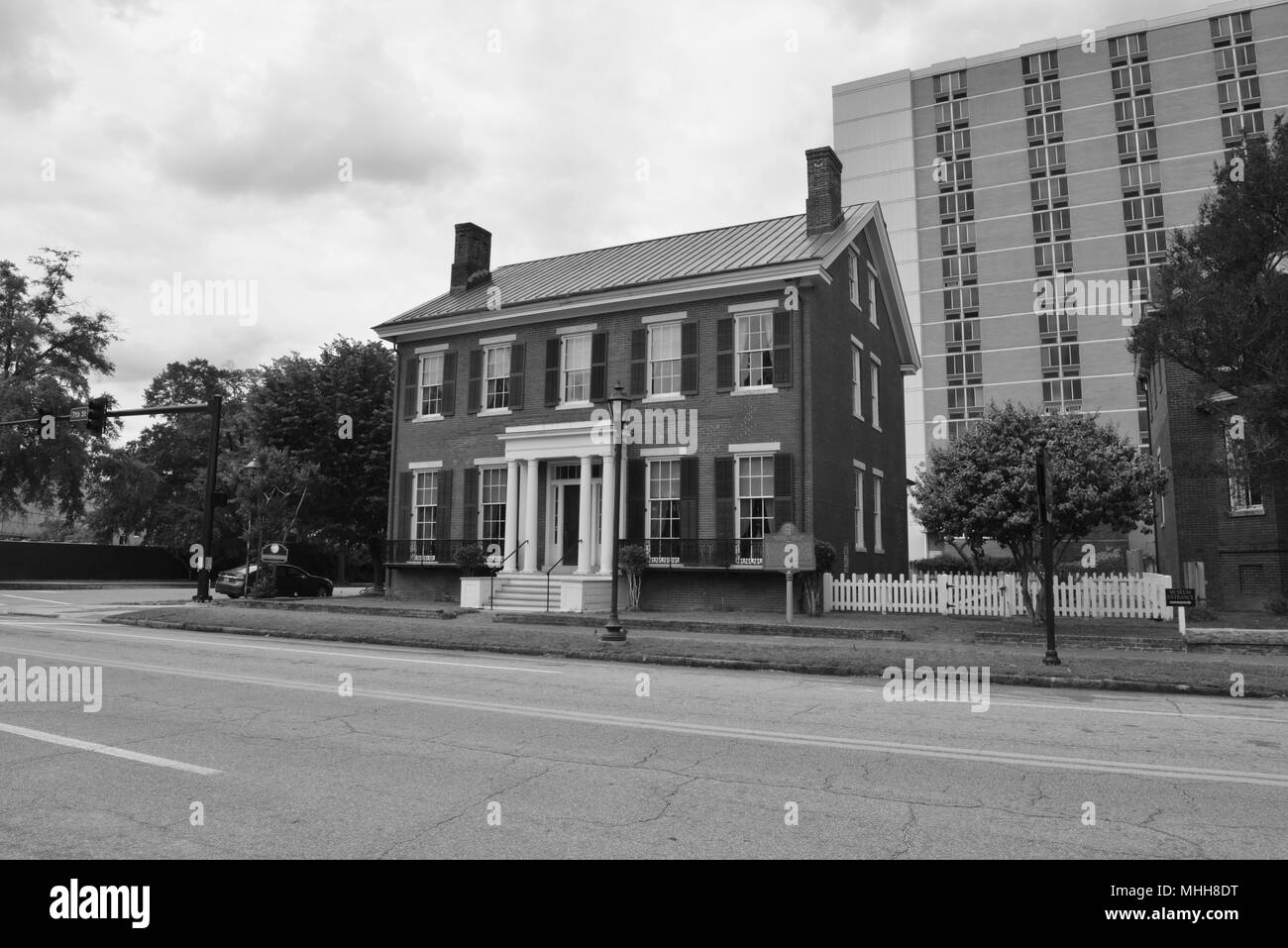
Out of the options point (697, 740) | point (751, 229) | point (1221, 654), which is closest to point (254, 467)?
point (751, 229)

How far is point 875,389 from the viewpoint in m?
28.8

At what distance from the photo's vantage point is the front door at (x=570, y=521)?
2559 cm

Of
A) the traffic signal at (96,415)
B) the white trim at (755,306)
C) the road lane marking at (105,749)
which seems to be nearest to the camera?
the road lane marking at (105,749)

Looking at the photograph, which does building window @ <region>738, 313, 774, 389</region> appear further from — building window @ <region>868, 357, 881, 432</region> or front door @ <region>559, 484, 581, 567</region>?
building window @ <region>868, 357, 881, 432</region>

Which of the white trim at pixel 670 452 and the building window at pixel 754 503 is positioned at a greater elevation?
the white trim at pixel 670 452

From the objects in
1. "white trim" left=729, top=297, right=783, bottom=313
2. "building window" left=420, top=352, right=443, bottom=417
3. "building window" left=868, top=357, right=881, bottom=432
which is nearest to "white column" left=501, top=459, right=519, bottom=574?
"building window" left=420, top=352, right=443, bottom=417

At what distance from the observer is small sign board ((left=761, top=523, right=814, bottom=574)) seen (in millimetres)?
19266

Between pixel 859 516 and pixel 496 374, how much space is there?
12.1 meters

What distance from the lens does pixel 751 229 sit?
91.4ft

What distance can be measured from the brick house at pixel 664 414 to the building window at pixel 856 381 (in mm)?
100

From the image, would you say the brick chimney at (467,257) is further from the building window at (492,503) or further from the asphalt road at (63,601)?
the asphalt road at (63,601)

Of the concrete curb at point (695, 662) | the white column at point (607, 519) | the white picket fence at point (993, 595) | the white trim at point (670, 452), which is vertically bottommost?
the concrete curb at point (695, 662)

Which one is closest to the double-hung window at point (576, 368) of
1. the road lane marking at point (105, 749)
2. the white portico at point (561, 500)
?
the white portico at point (561, 500)
